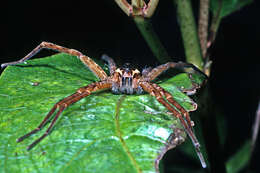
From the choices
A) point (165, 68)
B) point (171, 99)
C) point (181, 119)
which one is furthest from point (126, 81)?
point (181, 119)

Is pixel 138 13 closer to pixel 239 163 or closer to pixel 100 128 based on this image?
pixel 100 128

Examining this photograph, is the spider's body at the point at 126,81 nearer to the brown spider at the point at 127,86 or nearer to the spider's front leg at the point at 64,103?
the brown spider at the point at 127,86

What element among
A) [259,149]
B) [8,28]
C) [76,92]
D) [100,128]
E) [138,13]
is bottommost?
[259,149]

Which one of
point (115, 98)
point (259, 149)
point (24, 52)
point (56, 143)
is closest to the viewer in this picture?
point (56, 143)

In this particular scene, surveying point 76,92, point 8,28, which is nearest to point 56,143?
point 76,92

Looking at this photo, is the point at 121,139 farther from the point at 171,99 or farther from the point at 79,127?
the point at 171,99

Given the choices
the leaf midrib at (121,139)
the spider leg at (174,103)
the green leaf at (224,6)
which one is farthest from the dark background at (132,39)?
the leaf midrib at (121,139)
